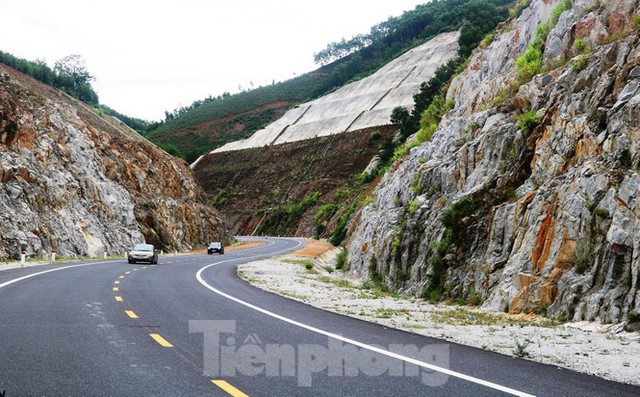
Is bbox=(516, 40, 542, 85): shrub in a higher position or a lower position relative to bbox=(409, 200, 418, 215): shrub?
higher

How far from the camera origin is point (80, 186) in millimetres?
45000

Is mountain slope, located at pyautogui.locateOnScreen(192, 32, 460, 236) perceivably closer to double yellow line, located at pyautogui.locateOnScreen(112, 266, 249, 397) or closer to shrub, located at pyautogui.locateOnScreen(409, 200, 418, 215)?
shrub, located at pyautogui.locateOnScreen(409, 200, 418, 215)

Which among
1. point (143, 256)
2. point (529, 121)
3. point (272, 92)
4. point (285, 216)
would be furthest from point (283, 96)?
point (529, 121)

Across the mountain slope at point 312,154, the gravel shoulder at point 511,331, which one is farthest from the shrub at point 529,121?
the mountain slope at point 312,154

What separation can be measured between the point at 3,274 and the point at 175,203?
37.4 metres

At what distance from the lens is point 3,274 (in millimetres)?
21250

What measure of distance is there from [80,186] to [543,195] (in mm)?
37650

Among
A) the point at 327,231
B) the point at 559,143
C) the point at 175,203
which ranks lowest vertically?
the point at 327,231

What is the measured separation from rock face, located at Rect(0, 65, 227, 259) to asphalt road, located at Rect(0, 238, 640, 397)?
76.9 ft

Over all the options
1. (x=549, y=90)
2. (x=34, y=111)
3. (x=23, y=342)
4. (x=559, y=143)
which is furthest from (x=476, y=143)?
(x=34, y=111)

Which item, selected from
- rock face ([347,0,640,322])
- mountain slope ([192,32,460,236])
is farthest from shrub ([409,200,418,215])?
mountain slope ([192,32,460,236])

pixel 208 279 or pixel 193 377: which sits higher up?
A: pixel 193 377

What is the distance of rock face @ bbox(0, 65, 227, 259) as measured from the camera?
3619 cm

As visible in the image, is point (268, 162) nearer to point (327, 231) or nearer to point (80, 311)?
point (327, 231)
